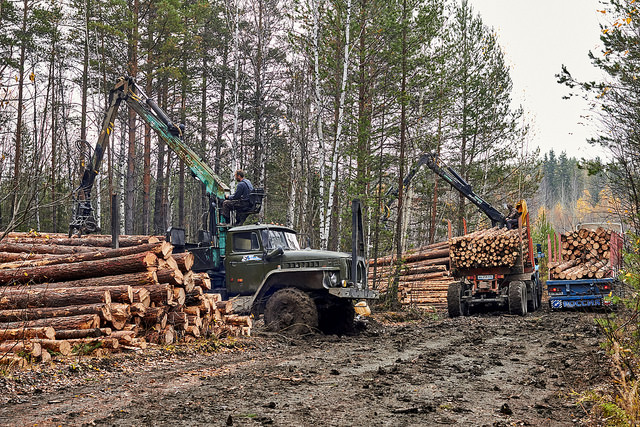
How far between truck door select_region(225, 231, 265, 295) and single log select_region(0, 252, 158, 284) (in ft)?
8.73

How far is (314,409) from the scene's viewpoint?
5426 mm

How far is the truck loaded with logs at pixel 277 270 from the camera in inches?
446

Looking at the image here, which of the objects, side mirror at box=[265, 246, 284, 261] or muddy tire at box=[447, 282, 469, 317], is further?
muddy tire at box=[447, 282, 469, 317]

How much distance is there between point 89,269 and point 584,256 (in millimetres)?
14030

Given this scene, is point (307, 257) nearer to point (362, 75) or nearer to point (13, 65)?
point (362, 75)

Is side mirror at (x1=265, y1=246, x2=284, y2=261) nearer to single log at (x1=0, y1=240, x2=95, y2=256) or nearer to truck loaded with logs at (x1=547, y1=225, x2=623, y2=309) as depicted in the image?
single log at (x1=0, y1=240, x2=95, y2=256)

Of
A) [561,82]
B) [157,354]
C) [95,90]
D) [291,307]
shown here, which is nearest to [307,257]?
[291,307]

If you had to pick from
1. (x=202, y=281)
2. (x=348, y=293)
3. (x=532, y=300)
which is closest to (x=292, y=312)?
(x=348, y=293)

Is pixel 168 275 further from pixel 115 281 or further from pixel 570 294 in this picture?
pixel 570 294

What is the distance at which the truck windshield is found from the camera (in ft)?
39.9

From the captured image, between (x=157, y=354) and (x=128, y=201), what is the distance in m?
16.6

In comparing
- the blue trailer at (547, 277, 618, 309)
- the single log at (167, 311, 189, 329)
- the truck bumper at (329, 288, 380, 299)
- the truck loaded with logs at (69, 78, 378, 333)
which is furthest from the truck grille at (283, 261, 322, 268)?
the blue trailer at (547, 277, 618, 309)

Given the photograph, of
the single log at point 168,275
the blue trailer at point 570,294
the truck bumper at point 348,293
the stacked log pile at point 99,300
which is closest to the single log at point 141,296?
the stacked log pile at point 99,300

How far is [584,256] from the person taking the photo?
1731cm
